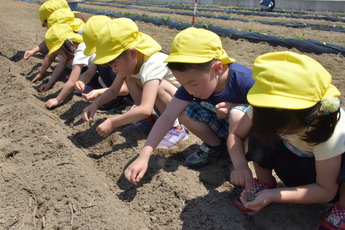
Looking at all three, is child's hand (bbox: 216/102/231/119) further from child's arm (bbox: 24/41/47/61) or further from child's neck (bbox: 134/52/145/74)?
child's arm (bbox: 24/41/47/61)

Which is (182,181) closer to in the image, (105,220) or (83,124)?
(105,220)

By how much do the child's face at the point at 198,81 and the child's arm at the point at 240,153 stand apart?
0.90 feet

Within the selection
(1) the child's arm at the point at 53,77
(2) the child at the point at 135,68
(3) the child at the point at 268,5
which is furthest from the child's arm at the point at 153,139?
(3) the child at the point at 268,5

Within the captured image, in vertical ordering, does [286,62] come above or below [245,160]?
above

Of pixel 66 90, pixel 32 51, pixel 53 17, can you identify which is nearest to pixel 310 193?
pixel 66 90

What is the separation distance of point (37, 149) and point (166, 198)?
113 cm

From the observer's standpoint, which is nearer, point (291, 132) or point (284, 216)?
point (291, 132)

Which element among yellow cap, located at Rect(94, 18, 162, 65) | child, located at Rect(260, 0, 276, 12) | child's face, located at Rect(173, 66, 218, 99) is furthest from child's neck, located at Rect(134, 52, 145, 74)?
child, located at Rect(260, 0, 276, 12)

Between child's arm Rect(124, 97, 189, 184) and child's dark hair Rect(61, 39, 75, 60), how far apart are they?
1936 mm

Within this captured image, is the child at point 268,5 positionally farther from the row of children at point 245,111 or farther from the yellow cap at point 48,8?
the row of children at point 245,111

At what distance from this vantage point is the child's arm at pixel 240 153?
1.85 m

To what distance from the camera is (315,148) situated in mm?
1603

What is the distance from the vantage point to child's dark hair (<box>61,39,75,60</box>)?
12.5ft

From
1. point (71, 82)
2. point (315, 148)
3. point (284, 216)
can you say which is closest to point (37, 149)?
point (71, 82)
